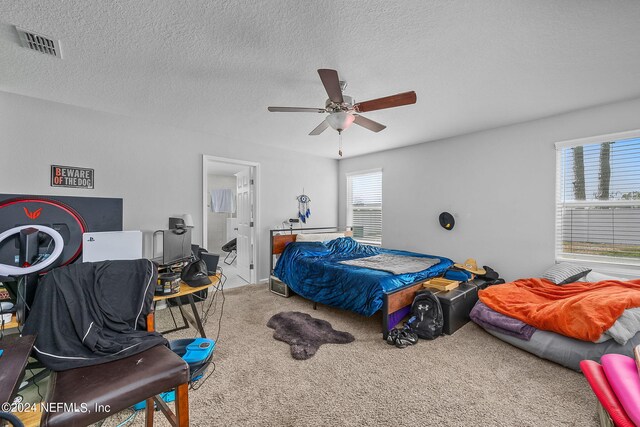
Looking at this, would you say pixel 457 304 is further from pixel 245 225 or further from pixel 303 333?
pixel 245 225

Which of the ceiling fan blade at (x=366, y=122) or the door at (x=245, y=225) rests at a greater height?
the ceiling fan blade at (x=366, y=122)

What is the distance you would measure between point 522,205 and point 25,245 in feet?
15.5

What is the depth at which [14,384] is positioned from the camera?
0.84 metres

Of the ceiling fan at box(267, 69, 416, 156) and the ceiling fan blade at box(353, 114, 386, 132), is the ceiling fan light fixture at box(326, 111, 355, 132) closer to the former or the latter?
the ceiling fan at box(267, 69, 416, 156)

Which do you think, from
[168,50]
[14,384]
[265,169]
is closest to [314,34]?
[168,50]

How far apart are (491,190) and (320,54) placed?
315 centimetres

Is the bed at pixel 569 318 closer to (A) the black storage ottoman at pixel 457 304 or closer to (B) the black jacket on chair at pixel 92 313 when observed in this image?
(A) the black storage ottoman at pixel 457 304

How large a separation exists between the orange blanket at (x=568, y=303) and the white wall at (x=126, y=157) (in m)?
3.53

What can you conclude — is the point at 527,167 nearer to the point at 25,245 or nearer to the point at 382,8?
the point at 382,8

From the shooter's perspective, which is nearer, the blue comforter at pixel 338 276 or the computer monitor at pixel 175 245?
the computer monitor at pixel 175 245

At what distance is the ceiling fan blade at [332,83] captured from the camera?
176 centimetres

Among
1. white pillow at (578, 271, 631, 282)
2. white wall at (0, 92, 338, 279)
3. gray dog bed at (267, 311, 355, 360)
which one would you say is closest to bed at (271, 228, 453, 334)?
gray dog bed at (267, 311, 355, 360)

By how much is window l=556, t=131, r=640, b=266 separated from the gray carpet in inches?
70.6

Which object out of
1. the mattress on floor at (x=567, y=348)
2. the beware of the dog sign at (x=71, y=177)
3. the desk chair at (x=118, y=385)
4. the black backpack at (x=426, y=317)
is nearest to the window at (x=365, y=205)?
the black backpack at (x=426, y=317)
